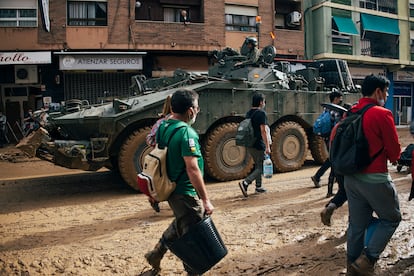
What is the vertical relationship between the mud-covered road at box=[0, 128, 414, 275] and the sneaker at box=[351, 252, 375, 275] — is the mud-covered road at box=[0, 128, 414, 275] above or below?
below

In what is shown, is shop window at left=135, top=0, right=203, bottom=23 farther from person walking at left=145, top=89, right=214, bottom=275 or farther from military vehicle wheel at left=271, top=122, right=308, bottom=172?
person walking at left=145, top=89, right=214, bottom=275

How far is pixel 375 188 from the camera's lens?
2.83 m

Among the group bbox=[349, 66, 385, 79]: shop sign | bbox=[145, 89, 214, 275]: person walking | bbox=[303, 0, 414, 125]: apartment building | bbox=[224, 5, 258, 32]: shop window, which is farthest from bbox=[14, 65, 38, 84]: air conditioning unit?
bbox=[349, 66, 385, 79]: shop sign

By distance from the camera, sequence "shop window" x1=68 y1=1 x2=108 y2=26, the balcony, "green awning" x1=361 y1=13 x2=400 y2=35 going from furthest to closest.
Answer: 1. "green awning" x1=361 y1=13 x2=400 y2=35
2. the balcony
3. "shop window" x1=68 y1=1 x2=108 y2=26

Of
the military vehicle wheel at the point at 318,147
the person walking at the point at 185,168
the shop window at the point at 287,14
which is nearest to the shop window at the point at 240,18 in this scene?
the shop window at the point at 287,14

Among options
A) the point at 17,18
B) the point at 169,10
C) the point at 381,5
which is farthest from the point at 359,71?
the point at 17,18

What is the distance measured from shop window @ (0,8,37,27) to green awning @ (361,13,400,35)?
18.4 meters

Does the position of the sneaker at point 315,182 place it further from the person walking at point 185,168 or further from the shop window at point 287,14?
the shop window at point 287,14

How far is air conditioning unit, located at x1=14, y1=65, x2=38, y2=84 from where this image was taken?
1644 centimetres

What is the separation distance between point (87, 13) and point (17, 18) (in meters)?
2.80

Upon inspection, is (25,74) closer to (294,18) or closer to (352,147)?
(294,18)

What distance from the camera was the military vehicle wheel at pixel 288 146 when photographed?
805cm

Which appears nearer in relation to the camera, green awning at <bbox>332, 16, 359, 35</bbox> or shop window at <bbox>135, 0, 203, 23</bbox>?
shop window at <bbox>135, 0, 203, 23</bbox>

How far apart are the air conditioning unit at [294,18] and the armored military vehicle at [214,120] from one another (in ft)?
39.8
